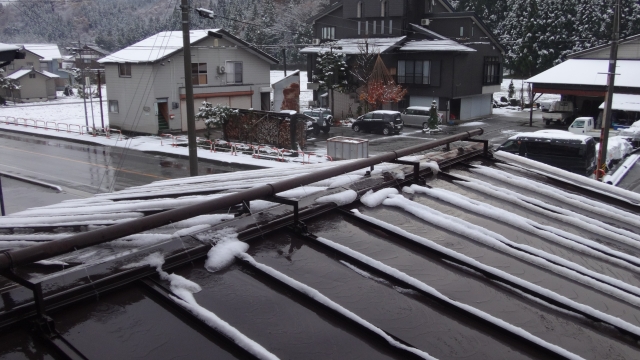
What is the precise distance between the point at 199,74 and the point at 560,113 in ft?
88.9

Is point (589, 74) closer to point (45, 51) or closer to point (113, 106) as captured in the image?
point (113, 106)

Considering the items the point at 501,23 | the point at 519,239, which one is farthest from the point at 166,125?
the point at 501,23

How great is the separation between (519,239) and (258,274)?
241 centimetres

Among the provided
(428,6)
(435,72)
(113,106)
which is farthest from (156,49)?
(428,6)

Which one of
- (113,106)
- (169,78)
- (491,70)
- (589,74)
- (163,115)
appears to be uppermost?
(491,70)

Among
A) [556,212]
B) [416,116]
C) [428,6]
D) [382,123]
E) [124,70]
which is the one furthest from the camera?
[428,6]

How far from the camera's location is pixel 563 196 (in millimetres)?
5953

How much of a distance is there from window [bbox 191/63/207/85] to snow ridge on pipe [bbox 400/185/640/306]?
30.9 m

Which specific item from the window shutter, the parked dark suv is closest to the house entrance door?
the parked dark suv

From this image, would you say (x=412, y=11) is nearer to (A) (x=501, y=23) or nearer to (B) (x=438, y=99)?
(B) (x=438, y=99)

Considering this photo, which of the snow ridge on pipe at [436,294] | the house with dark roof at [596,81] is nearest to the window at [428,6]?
the house with dark roof at [596,81]

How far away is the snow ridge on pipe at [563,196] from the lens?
560 cm

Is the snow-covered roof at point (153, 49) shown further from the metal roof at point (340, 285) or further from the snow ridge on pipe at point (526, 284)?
the snow ridge on pipe at point (526, 284)

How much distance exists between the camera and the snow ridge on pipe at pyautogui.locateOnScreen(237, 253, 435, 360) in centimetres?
266
